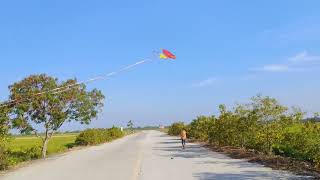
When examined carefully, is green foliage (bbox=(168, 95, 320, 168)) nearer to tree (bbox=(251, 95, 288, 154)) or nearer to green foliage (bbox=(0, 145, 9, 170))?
tree (bbox=(251, 95, 288, 154))

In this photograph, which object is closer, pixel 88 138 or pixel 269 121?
pixel 269 121

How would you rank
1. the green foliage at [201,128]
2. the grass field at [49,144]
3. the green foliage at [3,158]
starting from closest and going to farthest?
1. the green foliage at [3,158]
2. the grass field at [49,144]
3. the green foliage at [201,128]

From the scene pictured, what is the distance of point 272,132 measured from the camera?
24.3 metres

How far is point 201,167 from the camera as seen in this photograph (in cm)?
1962

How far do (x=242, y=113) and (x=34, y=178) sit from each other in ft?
46.9

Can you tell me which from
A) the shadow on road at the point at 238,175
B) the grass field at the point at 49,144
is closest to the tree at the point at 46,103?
the grass field at the point at 49,144

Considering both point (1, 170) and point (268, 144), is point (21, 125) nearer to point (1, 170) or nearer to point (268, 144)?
point (1, 170)

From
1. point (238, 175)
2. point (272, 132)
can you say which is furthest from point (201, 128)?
point (238, 175)

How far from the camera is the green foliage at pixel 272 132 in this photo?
1948 cm

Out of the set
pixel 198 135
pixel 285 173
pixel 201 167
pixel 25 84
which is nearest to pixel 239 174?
pixel 285 173

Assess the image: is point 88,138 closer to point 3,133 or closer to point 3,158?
point 3,158

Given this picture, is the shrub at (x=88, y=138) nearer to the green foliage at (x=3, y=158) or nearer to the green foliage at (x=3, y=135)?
the green foliage at (x=3, y=158)

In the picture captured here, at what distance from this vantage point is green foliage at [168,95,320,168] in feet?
63.9

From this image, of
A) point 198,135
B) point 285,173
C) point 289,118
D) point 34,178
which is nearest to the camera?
point 285,173
